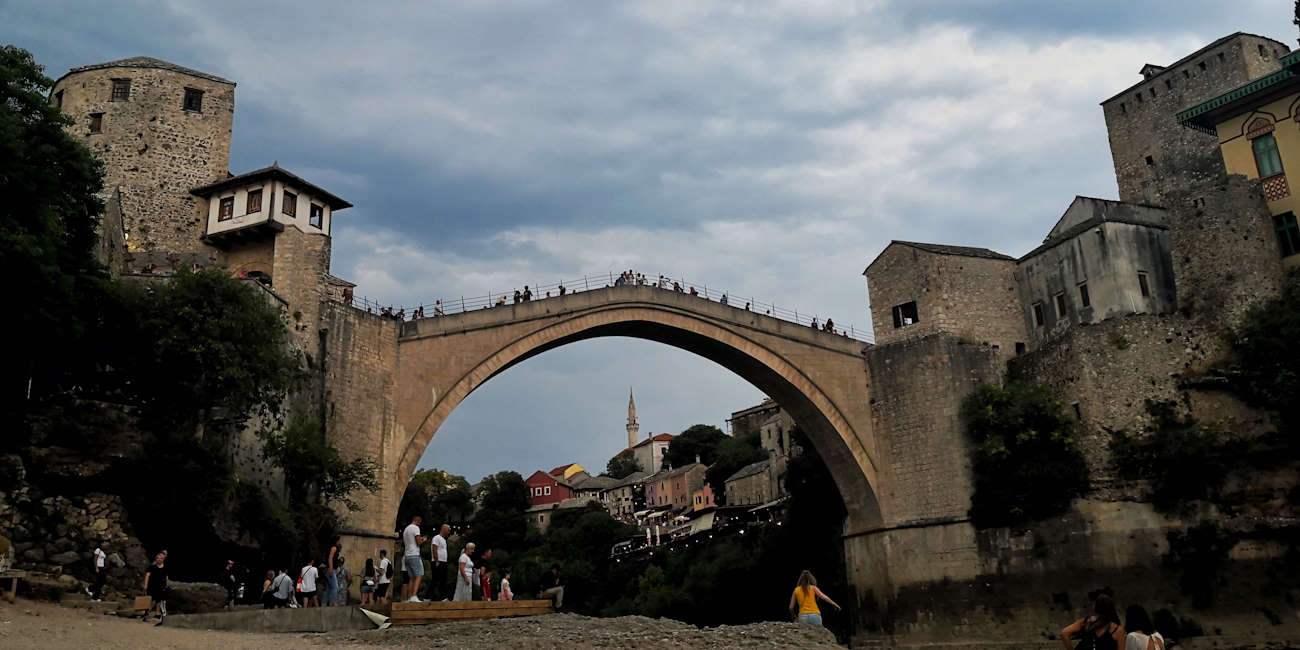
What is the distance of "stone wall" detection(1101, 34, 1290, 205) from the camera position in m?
36.4

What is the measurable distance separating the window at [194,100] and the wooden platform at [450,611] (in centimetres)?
2378

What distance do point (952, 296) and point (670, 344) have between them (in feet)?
28.0

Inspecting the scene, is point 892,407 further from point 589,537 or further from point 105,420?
point 589,537

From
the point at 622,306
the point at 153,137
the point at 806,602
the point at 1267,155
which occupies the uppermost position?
the point at 153,137

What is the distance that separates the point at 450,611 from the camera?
13.7 metres

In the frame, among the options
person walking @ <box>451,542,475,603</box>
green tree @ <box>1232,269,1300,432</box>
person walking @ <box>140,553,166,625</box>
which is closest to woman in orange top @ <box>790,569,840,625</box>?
person walking @ <box>451,542,475,603</box>

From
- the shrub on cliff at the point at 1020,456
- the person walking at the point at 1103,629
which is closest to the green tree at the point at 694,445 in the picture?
the shrub on cliff at the point at 1020,456

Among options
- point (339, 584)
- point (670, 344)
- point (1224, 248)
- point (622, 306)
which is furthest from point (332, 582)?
point (1224, 248)

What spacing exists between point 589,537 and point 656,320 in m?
37.0

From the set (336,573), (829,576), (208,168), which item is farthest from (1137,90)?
(336,573)

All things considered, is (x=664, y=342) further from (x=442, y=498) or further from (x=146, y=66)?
(x=442, y=498)

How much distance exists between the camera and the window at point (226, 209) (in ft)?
95.1

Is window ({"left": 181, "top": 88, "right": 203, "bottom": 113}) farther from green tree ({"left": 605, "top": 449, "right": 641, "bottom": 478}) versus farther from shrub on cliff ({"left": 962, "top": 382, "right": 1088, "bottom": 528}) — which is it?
green tree ({"left": 605, "top": 449, "right": 641, "bottom": 478})

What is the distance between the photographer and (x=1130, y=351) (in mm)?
27609
